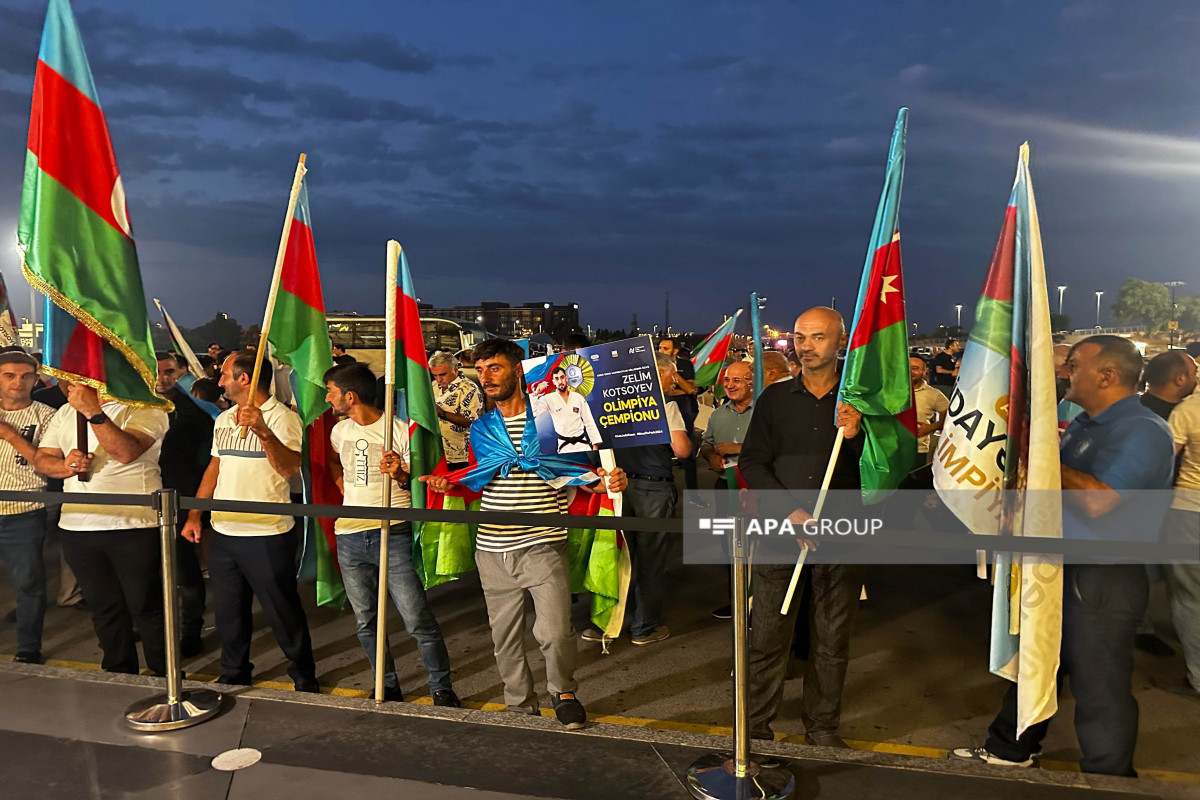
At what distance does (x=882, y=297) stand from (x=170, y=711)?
3.77 metres

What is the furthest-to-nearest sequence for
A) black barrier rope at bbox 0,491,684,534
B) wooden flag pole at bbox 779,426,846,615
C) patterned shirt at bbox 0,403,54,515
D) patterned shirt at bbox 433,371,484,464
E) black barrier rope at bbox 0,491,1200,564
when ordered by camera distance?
patterned shirt at bbox 433,371,484,464 < patterned shirt at bbox 0,403,54,515 < wooden flag pole at bbox 779,426,846,615 < black barrier rope at bbox 0,491,684,534 < black barrier rope at bbox 0,491,1200,564

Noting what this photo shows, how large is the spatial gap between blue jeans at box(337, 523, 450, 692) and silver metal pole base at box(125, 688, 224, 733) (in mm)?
930

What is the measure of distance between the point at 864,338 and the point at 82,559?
173 inches

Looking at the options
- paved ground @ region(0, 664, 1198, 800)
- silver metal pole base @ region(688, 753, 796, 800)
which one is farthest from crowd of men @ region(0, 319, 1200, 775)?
silver metal pole base @ region(688, 753, 796, 800)

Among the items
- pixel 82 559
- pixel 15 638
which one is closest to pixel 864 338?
pixel 82 559

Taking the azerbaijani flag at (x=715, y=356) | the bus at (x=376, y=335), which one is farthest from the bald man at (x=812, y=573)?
the bus at (x=376, y=335)

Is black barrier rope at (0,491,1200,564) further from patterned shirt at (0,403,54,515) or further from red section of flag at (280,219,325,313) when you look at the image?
red section of flag at (280,219,325,313)

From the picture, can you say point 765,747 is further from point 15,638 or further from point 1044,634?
point 15,638

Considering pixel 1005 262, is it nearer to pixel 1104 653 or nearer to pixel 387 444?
pixel 1104 653

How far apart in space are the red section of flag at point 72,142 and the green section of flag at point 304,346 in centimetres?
95

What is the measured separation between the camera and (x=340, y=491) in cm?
548

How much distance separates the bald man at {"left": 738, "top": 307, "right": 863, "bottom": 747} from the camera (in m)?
4.30

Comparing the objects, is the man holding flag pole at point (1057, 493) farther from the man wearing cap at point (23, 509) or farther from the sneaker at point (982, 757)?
the man wearing cap at point (23, 509)

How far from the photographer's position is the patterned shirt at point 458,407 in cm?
858
